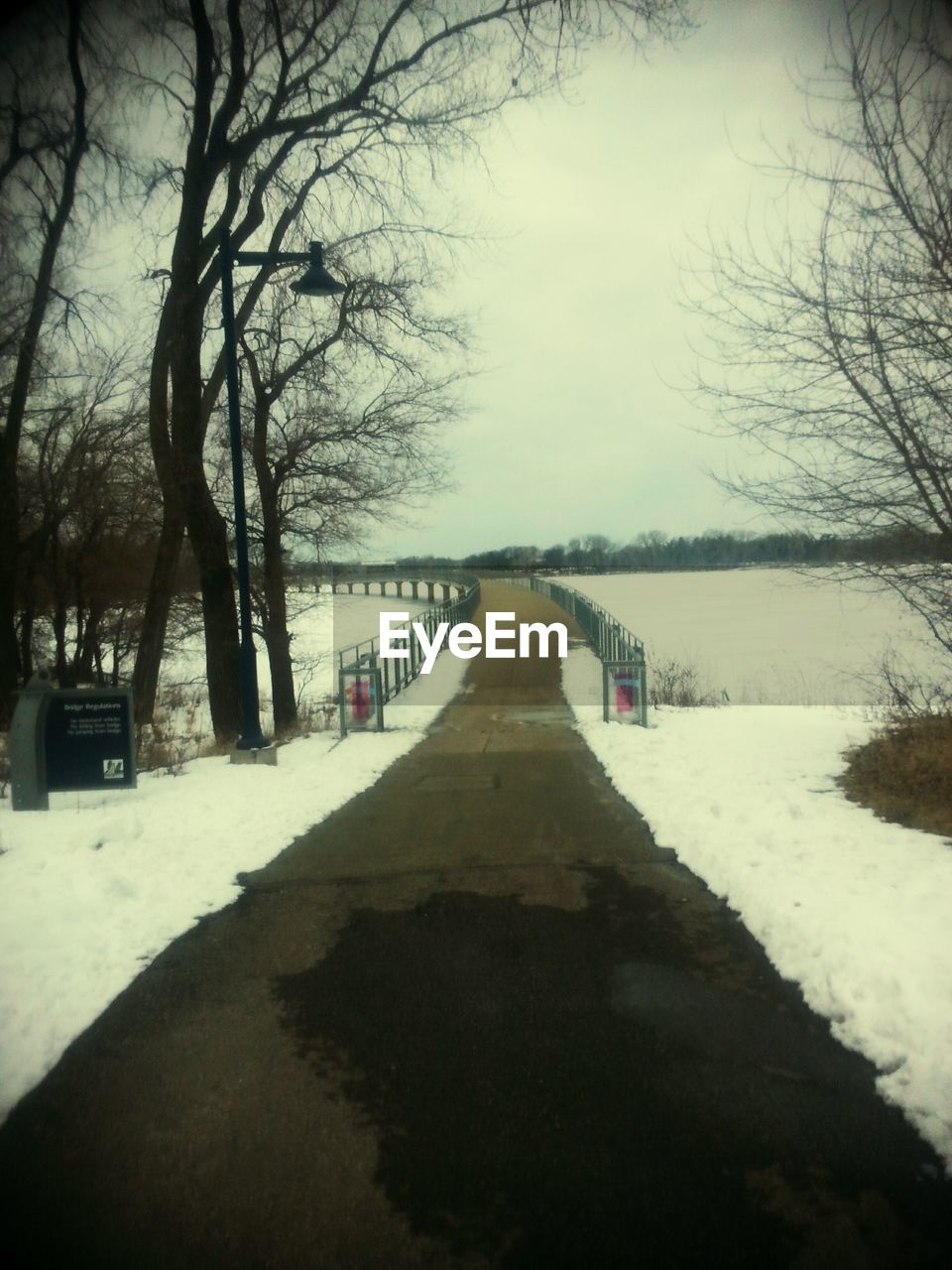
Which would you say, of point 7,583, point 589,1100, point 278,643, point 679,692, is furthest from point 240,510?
point 679,692

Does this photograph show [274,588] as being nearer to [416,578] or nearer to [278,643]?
[278,643]

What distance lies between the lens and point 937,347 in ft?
29.5

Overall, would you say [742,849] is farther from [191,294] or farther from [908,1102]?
[191,294]

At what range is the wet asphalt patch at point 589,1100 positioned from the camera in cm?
309

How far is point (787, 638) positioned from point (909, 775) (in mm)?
27712

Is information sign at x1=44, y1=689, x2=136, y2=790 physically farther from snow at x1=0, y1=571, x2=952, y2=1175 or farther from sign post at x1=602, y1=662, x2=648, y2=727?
sign post at x1=602, y1=662, x2=648, y2=727

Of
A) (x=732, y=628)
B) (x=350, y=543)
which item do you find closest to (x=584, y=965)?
(x=350, y=543)

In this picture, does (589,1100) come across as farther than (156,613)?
No

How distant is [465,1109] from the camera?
3816 millimetres

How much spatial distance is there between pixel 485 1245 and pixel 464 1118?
2.37 feet

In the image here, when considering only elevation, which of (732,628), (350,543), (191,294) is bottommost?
(732,628)

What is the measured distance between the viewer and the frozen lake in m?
14.3

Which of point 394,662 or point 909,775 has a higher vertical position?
point 909,775

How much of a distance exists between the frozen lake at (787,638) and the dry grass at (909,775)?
56.4 inches
